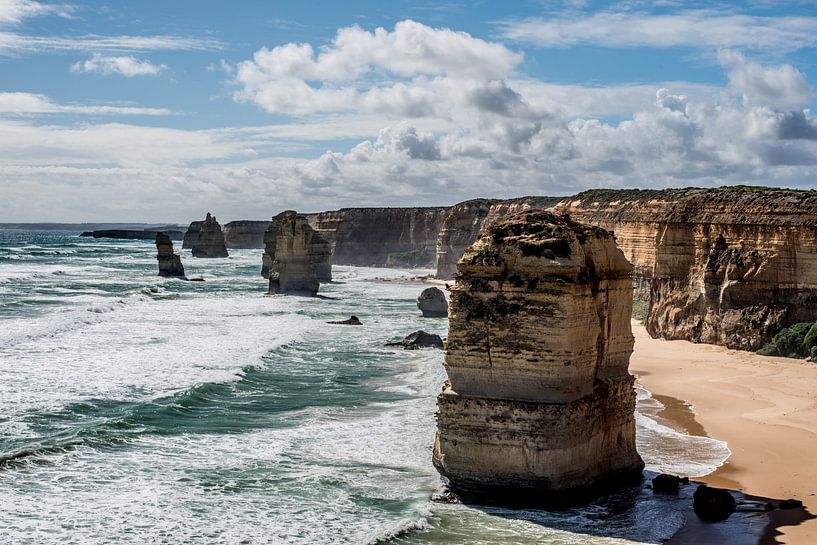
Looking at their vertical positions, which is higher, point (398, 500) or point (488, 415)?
point (488, 415)

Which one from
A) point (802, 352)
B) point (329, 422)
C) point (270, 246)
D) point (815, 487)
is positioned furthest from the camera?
point (270, 246)

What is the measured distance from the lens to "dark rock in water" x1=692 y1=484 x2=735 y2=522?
14922mm

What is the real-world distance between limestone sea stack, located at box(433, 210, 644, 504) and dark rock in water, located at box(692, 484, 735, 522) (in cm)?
167

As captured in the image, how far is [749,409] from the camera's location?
23.8 metres

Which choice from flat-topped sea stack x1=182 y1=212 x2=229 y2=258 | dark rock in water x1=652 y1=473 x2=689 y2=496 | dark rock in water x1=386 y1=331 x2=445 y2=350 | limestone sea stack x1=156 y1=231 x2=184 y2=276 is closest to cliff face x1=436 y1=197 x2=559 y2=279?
limestone sea stack x1=156 y1=231 x2=184 y2=276

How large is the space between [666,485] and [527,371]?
3.46 m

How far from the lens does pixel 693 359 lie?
105ft

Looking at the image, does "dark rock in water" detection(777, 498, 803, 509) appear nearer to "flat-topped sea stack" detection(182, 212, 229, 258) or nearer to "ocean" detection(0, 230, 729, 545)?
"ocean" detection(0, 230, 729, 545)

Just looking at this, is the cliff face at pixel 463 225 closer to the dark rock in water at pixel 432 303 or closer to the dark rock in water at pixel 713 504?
the dark rock in water at pixel 432 303

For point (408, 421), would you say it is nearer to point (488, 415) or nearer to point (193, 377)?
point (488, 415)

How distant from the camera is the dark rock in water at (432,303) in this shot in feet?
162

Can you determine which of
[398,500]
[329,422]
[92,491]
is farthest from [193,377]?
[398,500]

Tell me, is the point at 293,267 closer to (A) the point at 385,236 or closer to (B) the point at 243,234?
(A) the point at 385,236

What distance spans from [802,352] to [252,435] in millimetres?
19976
